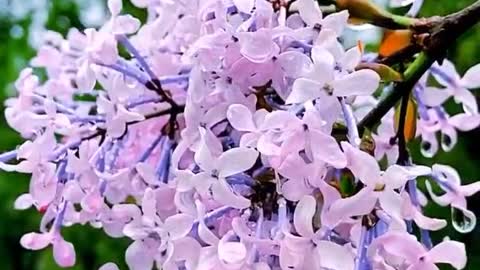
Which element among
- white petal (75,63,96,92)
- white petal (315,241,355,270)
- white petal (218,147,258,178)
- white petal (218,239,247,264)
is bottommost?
white petal (75,63,96,92)

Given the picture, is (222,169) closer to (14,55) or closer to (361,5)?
(361,5)

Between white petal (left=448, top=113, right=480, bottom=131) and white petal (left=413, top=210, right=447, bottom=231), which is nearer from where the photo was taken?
white petal (left=413, top=210, right=447, bottom=231)

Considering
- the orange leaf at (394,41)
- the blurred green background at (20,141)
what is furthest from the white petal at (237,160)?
the blurred green background at (20,141)

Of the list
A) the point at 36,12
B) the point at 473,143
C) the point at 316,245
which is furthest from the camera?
the point at 36,12

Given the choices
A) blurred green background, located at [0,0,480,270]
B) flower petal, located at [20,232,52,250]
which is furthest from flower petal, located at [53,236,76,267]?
blurred green background, located at [0,0,480,270]

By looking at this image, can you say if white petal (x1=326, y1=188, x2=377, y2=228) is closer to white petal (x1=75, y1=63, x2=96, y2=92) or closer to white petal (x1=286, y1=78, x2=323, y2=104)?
white petal (x1=286, y1=78, x2=323, y2=104)

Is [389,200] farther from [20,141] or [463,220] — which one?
[20,141]

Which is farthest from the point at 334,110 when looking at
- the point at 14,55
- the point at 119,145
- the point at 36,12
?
the point at 36,12

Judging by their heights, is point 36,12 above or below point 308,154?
below
